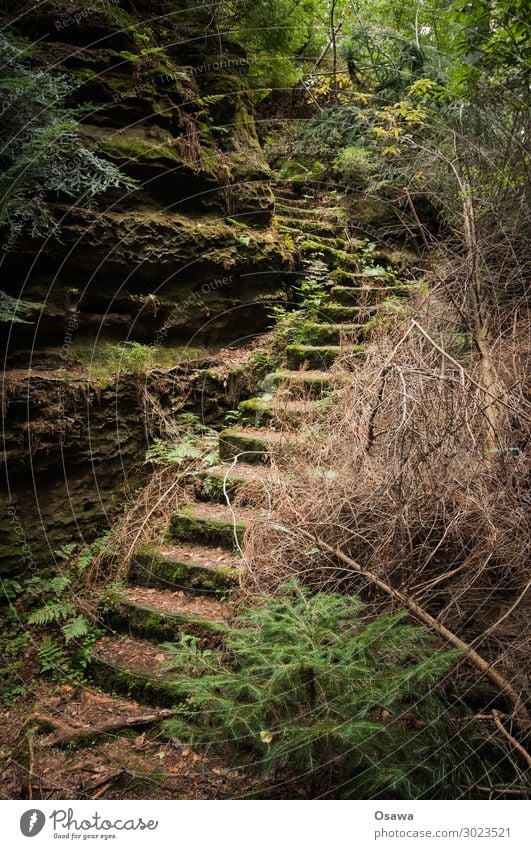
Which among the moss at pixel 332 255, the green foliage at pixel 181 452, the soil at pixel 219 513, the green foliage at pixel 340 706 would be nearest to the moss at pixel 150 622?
the soil at pixel 219 513

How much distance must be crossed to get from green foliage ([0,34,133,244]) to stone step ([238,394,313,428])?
2.30 m

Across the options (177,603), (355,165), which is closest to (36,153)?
(177,603)

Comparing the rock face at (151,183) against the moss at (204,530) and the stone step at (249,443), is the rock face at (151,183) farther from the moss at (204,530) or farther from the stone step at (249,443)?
the moss at (204,530)

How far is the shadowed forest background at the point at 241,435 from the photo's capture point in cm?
224

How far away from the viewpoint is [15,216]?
3920 millimetres

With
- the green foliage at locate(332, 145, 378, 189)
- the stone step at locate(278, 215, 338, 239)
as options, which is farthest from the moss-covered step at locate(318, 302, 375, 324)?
the green foliage at locate(332, 145, 378, 189)

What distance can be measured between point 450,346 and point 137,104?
11.9 feet

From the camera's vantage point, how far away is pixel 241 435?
4.92 metres

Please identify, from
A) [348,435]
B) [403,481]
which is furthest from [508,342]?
[403,481]

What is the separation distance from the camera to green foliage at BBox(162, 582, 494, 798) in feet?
6.47

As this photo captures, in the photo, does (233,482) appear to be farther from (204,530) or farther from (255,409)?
(255,409)

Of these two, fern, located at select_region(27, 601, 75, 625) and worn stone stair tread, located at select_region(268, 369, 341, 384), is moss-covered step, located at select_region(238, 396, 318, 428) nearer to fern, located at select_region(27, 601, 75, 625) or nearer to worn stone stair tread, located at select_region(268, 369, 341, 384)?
worn stone stair tread, located at select_region(268, 369, 341, 384)

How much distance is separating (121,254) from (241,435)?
76.3 inches

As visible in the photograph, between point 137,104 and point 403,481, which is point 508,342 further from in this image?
point 137,104
